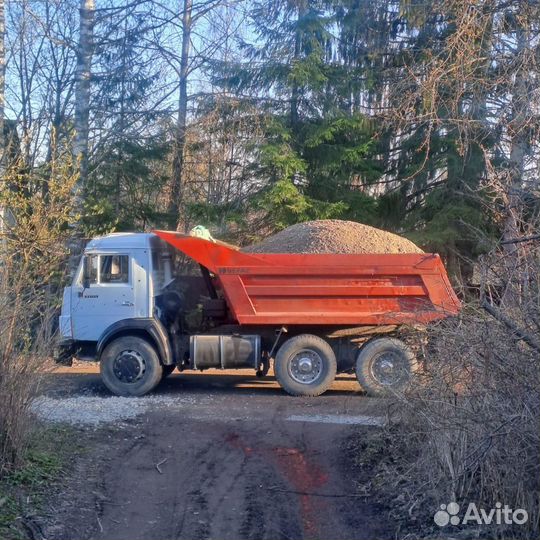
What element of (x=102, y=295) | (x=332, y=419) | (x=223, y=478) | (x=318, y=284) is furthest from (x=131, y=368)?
(x=223, y=478)

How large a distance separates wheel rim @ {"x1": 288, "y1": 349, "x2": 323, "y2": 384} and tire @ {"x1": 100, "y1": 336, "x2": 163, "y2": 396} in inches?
85.6

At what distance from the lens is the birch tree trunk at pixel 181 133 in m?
20.5

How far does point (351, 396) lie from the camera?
39.9 feet

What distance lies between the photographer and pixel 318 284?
11.8m

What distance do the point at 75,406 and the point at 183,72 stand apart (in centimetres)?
1277

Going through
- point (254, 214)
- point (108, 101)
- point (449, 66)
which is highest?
point (108, 101)

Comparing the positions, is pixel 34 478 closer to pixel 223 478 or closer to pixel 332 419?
pixel 223 478

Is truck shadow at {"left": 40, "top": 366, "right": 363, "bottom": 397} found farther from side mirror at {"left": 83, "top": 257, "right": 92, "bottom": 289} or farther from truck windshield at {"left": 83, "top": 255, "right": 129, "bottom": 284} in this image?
truck windshield at {"left": 83, "top": 255, "right": 129, "bottom": 284}

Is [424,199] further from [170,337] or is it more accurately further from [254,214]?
[170,337]

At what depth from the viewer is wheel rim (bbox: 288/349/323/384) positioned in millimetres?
12130

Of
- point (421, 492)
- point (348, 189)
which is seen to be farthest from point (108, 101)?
point (421, 492)

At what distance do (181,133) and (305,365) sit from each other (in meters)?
10.3

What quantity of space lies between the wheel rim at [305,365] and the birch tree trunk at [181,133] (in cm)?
932

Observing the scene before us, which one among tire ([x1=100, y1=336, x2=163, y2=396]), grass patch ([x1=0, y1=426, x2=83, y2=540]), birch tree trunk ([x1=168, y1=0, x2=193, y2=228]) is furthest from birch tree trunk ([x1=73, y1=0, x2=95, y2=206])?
grass patch ([x1=0, y1=426, x2=83, y2=540])
